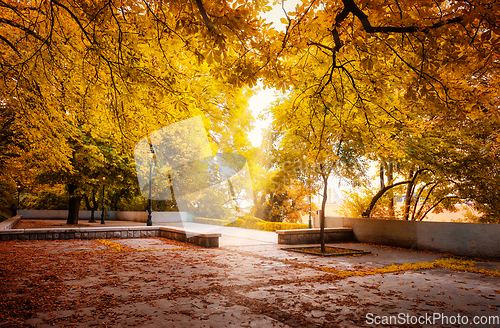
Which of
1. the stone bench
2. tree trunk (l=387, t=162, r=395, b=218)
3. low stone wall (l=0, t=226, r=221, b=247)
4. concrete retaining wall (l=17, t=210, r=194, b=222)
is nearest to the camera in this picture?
low stone wall (l=0, t=226, r=221, b=247)

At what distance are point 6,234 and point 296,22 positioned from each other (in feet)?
44.1

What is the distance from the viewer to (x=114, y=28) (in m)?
5.84

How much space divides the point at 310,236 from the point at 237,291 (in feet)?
27.7

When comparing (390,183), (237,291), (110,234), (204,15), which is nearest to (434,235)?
(390,183)

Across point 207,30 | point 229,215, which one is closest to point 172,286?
point 207,30

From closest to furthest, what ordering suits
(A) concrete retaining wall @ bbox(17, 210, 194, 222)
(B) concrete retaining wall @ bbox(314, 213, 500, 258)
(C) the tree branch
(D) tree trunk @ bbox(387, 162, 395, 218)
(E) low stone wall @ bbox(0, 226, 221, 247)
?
(C) the tree branch
(B) concrete retaining wall @ bbox(314, 213, 500, 258)
(E) low stone wall @ bbox(0, 226, 221, 247)
(D) tree trunk @ bbox(387, 162, 395, 218)
(A) concrete retaining wall @ bbox(17, 210, 194, 222)

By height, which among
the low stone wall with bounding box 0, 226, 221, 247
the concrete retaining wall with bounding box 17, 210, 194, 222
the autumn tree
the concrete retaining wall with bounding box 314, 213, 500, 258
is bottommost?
the concrete retaining wall with bounding box 17, 210, 194, 222

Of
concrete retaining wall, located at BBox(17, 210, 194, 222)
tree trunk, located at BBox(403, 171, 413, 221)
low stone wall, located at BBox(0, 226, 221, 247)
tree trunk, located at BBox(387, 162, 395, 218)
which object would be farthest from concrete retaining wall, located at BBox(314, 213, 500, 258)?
concrete retaining wall, located at BBox(17, 210, 194, 222)

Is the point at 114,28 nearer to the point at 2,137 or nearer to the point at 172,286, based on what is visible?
the point at 172,286

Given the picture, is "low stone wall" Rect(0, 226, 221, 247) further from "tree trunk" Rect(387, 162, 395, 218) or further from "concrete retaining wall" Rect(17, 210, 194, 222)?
"concrete retaining wall" Rect(17, 210, 194, 222)

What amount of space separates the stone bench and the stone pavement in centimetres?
331

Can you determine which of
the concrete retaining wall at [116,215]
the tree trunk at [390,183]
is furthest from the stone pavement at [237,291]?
the concrete retaining wall at [116,215]

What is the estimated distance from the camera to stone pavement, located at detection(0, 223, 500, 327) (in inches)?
164

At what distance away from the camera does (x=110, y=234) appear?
46.8 ft
